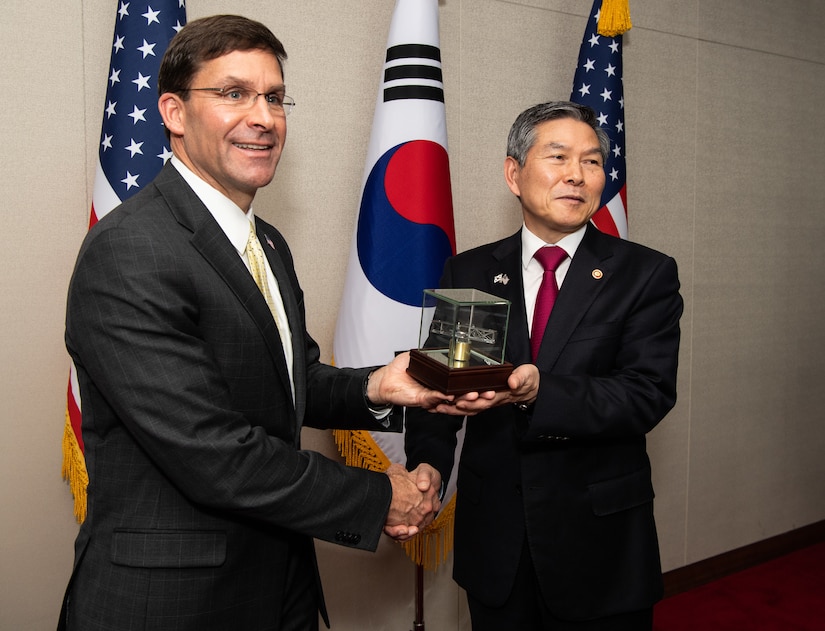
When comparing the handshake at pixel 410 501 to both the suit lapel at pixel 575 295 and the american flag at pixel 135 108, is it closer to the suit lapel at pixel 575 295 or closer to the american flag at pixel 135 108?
the suit lapel at pixel 575 295

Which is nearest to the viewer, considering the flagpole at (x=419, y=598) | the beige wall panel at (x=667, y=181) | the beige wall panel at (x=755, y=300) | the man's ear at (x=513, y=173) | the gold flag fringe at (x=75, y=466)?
the man's ear at (x=513, y=173)

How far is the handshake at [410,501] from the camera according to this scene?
157 centimetres

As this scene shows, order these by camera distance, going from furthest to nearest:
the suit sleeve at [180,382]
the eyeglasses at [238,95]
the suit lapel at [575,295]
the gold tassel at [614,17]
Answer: the gold tassel at [614,17], the suit lapel at [575,295], the eyeglasses at [238,95], the suit sleeve at [180,382]

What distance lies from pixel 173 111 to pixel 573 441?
1.23 m

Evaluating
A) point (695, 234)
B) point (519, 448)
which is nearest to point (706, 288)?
point (695, 234)

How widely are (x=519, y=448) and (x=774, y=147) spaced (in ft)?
10.0

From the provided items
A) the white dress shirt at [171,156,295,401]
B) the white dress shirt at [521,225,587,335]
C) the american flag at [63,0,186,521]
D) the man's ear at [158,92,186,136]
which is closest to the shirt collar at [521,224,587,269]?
the white dress shirt at [521,225,587,335]

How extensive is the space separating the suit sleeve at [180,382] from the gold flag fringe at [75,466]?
3.15ft

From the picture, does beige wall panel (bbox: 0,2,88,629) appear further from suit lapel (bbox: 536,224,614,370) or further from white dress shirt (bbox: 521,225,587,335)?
suit lapel (bbox: 536,224,614,370)

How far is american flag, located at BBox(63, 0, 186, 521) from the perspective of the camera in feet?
7.17

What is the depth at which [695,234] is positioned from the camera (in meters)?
3.74

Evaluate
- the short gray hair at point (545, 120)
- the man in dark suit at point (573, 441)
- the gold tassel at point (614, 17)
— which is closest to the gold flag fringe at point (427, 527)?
the man in dark suit at point (573, 441)

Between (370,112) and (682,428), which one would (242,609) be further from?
(682,428)

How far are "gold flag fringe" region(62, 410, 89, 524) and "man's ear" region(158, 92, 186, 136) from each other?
46.3 inches
